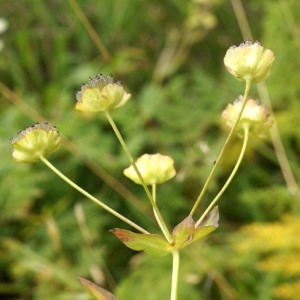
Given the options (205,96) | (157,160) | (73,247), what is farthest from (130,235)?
(205,96)

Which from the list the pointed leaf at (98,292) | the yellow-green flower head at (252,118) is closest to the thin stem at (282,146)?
the yellow-green flower head at (252,118)

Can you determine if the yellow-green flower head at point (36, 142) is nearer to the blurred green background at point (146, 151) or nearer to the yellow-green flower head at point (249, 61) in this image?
the yellow-green flower head at point (249, 61)

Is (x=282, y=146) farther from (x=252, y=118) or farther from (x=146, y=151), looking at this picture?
(x=252, y=118)

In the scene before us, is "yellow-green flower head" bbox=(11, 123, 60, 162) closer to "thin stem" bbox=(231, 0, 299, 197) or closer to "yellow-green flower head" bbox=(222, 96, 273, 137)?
"yellow-green flower head" bbox=(222, 96, 273, 137)

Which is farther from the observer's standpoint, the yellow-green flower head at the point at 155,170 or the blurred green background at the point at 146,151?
the blurred green background at the point at 146,151

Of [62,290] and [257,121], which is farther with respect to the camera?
[62,290]

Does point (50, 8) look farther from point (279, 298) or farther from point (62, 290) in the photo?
point (279, 298)
